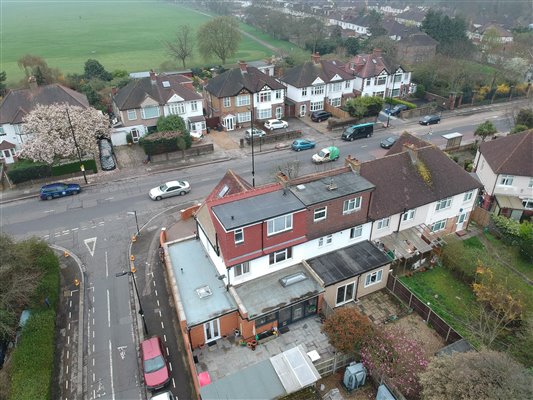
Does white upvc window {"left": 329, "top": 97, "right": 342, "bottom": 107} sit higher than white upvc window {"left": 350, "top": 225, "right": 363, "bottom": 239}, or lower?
lower

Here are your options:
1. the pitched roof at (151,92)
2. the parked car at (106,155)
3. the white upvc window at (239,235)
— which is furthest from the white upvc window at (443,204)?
the pitched roof at (151,92)

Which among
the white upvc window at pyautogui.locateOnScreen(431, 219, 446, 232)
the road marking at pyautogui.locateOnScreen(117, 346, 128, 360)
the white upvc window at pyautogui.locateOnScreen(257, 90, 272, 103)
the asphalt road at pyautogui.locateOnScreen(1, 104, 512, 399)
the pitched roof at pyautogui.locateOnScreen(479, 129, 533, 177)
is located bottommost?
the road marking at pyautogui.locateOnScreen(117, 346, 128, 360)

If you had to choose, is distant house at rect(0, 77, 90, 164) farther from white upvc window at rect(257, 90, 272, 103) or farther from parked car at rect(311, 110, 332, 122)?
parked car at rect(311, 110, 332, 122)

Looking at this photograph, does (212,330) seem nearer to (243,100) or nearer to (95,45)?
(243,100)

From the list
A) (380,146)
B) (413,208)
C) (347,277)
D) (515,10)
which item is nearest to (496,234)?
(413,208)

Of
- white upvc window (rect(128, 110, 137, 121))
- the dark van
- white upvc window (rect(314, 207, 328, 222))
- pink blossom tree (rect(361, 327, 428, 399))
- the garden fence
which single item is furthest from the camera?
the dark van

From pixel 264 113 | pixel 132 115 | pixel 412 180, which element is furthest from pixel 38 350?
pixel 264 113

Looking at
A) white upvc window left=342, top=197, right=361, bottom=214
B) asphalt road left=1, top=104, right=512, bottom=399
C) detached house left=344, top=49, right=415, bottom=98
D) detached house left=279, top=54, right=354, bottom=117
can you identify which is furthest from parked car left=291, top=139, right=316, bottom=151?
white upvc window left=342, top=197, right=361, bottom=214
